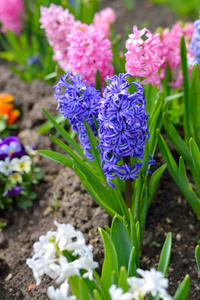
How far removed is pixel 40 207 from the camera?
2.51 metres

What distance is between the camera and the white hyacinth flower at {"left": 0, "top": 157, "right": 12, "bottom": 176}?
2.40 m

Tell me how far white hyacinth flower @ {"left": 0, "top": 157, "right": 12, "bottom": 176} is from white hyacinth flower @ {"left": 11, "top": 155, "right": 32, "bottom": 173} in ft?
0.08

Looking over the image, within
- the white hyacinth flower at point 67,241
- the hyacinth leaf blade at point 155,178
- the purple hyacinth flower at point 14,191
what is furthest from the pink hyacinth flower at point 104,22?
the white hyacinth flower at point 67,241

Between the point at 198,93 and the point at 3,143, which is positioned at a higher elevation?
the point at 3,143

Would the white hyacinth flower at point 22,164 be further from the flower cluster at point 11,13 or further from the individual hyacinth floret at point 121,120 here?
the flower cluster at point 11,13

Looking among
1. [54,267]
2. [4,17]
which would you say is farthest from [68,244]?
[4,17]

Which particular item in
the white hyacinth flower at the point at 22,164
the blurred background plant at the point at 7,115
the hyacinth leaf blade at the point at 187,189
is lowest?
the hyacinth leaf blade at the point at 187,189

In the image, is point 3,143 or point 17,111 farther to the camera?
point 17,111

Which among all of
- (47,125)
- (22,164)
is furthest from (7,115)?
(22,164)

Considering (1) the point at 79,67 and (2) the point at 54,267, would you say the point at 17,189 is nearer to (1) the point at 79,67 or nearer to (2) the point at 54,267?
(1) the point at 79,67

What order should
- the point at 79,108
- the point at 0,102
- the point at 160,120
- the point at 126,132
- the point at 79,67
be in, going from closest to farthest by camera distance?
the point at 126,132, the point at 79,108, the point at 160,120, the point at 79,67, the point at 0,102

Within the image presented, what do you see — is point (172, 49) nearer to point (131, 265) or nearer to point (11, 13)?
point (131, 265)

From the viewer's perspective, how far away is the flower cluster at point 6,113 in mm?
3012

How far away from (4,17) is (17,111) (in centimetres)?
110
